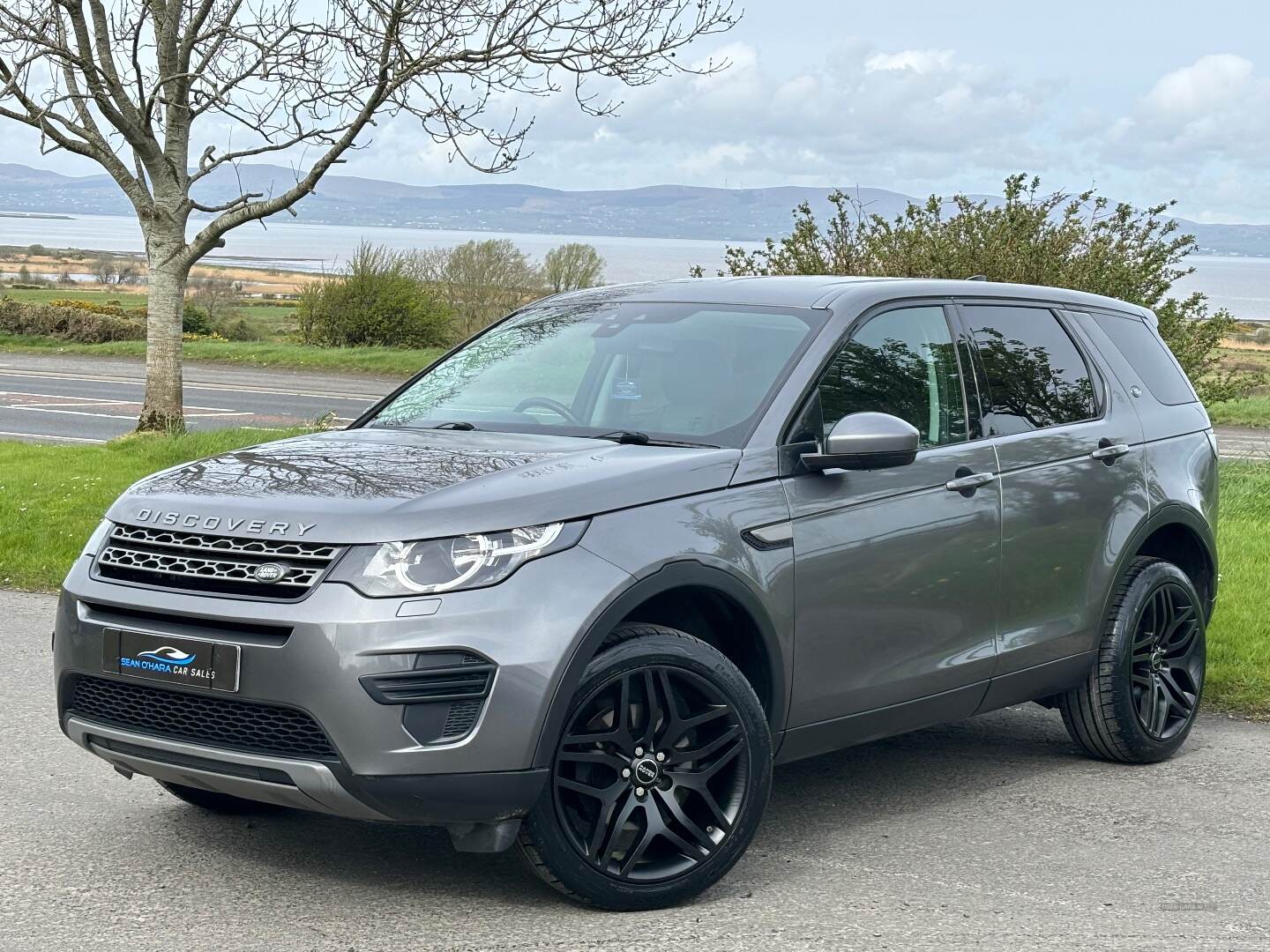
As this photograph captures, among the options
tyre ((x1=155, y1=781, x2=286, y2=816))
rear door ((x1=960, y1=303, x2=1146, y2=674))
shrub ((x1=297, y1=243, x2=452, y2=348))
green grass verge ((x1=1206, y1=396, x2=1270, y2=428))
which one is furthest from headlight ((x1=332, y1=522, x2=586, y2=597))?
shrub ((x1=297, y1=243, x2=452, y2=348))

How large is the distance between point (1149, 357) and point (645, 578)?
A: 10.9 feet

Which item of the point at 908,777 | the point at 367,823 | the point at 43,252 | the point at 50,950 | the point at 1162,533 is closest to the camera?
the point at 50,950

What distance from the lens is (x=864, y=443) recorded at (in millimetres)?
4777

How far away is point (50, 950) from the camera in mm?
3977

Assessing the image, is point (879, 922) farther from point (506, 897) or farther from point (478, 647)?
point (478, 647)

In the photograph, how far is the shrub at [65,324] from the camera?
38750 mm

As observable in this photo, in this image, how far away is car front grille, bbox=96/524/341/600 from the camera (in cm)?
408

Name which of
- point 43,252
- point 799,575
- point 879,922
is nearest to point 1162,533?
point 799,575

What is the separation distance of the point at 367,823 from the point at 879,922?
5.77 feet

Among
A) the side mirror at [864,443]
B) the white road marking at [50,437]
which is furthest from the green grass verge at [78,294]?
the side mirror at [864,443]

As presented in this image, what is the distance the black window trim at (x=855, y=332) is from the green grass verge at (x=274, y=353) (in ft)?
81.8

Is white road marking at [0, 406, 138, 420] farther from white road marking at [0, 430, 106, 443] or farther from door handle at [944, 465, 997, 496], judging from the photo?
door handle at [944, 465, 997, 496]

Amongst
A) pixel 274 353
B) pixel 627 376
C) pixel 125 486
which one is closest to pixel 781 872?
pixel 627 376

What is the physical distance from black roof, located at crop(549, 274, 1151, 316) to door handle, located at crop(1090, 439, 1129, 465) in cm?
61
